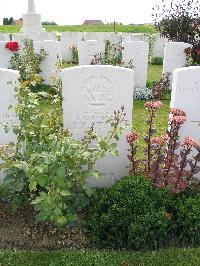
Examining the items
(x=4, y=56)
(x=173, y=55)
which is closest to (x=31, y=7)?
(x=4, y=56)

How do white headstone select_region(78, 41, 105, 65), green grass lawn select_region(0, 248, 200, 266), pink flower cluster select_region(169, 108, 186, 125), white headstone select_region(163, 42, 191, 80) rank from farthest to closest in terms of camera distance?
white headstone select_region(78, 41, 105, 65) → white headstone select_region(163, 42, 191, 80) → pink flower cluster select_region(169, 108, 186, 125) → green grass lawn select_region(0, 248, 200, 266)

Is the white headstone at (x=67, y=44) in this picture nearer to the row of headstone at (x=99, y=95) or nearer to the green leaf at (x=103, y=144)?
the row of headstone at (x=99, y=95)

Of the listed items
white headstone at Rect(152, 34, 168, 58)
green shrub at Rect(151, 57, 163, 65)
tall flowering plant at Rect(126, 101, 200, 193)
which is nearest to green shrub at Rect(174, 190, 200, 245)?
tall flowering plant at Rect(126, 101, 200, 193)

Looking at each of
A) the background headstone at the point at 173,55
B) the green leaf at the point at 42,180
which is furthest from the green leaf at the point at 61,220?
the background headstone at the point at 173,55

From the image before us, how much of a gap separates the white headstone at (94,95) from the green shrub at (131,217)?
3.00 ft

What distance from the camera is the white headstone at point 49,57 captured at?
10.8m

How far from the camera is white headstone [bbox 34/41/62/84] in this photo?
10789mm

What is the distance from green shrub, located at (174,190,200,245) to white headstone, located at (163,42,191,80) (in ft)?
23.8

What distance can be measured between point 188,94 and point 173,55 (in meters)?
6.48

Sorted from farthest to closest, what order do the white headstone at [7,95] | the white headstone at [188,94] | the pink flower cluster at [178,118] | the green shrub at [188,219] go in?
the white headstone at [188,94]
the white headstone at [7,95]
the pink flower cluster at [178,118]
the green shrub at [188,219]

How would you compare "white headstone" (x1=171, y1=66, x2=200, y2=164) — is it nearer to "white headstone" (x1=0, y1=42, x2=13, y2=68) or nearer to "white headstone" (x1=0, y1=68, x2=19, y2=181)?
"white headstone" (x1=0, y1=68, x2=19, y2=181)

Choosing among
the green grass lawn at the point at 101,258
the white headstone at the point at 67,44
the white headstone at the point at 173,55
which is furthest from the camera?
the white headstone at the point at 67,44

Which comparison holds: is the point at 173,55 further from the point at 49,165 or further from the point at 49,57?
the point at 49,165

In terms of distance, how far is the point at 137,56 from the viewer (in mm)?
10672
